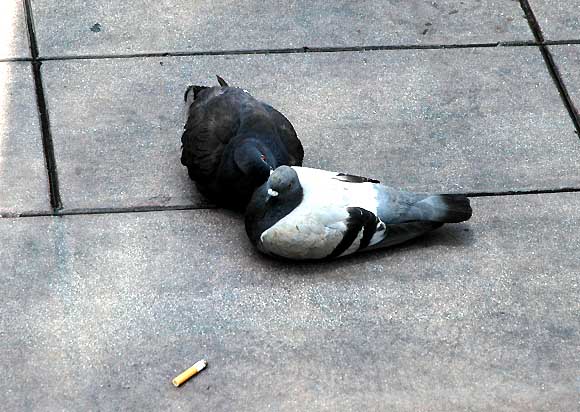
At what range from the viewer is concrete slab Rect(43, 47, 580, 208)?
5.74 m

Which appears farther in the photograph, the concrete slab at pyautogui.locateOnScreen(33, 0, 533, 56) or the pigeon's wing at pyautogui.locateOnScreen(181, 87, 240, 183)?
the concrete slab at pyautogui.locateOnScreen(33, 0, 533, 56)

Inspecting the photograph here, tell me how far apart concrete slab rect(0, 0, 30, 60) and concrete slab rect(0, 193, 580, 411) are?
1.44 m

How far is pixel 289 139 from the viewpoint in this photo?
5.58 m

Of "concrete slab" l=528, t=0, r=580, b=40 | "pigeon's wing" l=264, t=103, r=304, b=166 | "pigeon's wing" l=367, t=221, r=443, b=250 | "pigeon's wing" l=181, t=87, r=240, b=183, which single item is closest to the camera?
"pigeon's wing" l=367, t=221, r=443, b=250

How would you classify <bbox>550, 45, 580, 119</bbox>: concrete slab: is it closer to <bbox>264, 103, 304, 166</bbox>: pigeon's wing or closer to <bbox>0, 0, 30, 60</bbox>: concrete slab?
<bbox>264, 103, 304, 166</bbox>: pigeon's wing

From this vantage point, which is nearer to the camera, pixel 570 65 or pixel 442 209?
pixel 442 209

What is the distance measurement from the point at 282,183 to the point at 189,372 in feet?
3.28

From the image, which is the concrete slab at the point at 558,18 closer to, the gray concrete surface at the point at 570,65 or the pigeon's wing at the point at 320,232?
the gray concrete surface at the point at 570,65

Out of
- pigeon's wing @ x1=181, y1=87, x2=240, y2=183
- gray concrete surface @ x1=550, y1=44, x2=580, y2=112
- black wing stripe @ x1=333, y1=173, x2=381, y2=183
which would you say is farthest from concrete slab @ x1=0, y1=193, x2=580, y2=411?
gray concrete surface @ x1=550, y1=44, x2=580, y2=112

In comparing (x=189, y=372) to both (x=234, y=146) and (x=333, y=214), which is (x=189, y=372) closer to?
(x=333, y=214)

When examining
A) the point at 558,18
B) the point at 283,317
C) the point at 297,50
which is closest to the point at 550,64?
the point at 558,18

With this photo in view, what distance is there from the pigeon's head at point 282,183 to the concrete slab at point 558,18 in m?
2.41

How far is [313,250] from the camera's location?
5113mm

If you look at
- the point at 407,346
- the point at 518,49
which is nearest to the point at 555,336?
the point at 407,346
